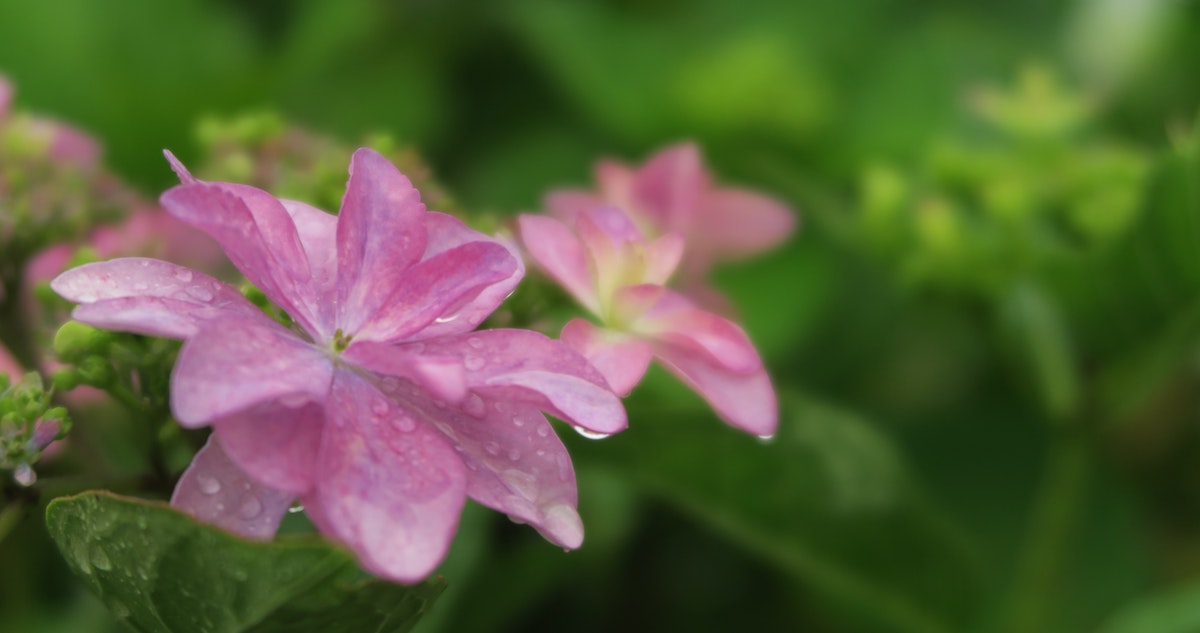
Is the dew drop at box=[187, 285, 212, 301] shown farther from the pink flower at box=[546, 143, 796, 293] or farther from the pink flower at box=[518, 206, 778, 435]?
the pink flower at box=[546, 143, 796, 293]

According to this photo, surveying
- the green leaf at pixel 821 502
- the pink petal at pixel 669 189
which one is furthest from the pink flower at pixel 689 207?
the green leaf at pixel 821 502

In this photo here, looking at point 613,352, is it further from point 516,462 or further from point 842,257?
point 842,257

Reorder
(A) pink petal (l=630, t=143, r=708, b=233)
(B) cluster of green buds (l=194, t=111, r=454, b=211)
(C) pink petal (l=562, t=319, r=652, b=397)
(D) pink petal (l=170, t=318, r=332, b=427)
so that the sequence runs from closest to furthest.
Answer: (D) pink petal (l=170, t=318, r=332, b=427) < (C) pink petal (l=562, t=319, r=652, b=397) < (B) cluster of green buds (l=194, t=111, r=454, b=211) < (A) pink petal (l=630, t=143, r=708, b=233)

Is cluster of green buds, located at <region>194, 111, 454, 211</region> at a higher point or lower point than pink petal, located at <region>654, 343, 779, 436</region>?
lower

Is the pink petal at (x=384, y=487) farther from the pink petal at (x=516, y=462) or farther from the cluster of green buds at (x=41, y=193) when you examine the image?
the cluster of green buds at (x=41, y=193)

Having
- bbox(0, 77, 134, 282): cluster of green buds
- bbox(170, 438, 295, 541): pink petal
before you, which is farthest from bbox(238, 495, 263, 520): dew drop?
bbox(0, 77, 134, 282): cluster of green buds

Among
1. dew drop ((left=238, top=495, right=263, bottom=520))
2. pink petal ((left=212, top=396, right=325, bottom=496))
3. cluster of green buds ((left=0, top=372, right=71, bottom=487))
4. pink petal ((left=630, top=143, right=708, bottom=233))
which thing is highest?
pink petal ((left=630, top=143, right=708, bottom=233))

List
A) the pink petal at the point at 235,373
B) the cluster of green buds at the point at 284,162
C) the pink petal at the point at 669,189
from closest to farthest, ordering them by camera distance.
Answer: the pink petal at the point at 235,373 → the cluster of green buds at the point at 284,162 → the pink petal at the point at 669,189

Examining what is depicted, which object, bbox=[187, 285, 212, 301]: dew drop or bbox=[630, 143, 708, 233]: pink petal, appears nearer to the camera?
bbox=[187, 285, 212, 301]: dew drop
